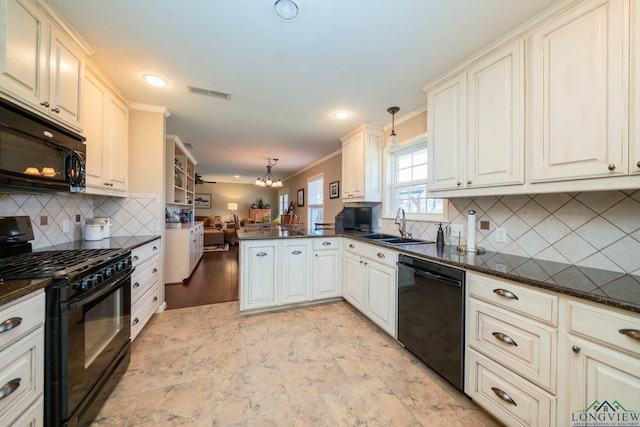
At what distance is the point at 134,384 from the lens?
1.65 meters

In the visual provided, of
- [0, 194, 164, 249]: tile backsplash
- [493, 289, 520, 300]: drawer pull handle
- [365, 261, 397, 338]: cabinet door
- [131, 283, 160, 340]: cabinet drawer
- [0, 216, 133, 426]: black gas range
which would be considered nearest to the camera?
[0, 216, 133, 426]: black gas range

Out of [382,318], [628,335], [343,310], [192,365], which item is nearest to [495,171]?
[628,335]

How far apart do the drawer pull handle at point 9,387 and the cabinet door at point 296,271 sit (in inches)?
80.4

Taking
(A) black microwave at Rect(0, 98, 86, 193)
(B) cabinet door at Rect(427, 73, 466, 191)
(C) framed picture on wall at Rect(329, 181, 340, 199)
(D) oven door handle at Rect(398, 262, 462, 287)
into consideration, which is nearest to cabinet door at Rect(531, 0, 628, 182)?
(B) cabinet door at Rect(427, 73, 466, 191)

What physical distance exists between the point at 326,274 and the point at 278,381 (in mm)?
1466

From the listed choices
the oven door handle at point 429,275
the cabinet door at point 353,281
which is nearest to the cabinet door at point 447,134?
the oven door handle at point 429,275

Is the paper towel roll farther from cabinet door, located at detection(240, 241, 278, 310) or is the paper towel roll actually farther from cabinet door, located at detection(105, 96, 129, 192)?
cabinet door, located at detection(105, 96, 129, 192)

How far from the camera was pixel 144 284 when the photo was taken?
2295 millimetres

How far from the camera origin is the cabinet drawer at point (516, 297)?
1.13 m

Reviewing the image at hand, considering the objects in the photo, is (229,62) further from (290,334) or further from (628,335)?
(628,335)

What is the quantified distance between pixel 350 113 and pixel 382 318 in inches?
91.9

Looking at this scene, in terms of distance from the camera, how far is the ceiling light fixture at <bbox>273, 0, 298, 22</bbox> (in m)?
1.32

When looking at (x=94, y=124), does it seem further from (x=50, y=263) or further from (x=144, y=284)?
(x=144, y=284)

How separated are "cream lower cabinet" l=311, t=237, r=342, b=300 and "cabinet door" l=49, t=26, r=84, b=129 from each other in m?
2.37
